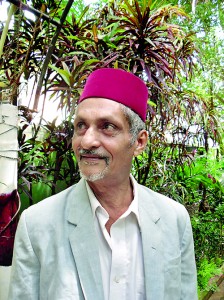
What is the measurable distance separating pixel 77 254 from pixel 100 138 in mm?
414

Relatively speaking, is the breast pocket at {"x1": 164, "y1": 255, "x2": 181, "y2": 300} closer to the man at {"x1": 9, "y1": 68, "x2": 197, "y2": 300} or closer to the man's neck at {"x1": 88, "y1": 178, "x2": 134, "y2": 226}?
the man at {"x1": 9, "y1": 68, "x2": 197, "y2": 300}

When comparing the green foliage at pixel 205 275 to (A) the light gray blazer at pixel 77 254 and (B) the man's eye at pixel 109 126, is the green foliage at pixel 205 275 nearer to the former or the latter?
(A) the light gray blazer at pixel 77 254

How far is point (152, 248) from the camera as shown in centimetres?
125

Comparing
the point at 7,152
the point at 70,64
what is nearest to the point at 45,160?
the point at 70,64

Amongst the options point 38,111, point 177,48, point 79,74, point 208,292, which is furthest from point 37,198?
point 208,292

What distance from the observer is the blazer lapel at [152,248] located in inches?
47.1

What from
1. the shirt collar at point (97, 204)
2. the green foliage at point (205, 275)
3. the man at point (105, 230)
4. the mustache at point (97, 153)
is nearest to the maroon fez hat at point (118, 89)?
the man at point (105, 230)

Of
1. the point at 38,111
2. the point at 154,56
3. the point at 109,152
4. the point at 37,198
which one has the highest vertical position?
the point at 154,56

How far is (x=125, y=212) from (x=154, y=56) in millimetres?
1407

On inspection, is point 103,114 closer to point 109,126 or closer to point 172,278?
point 109,126

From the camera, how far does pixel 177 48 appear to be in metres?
2.67

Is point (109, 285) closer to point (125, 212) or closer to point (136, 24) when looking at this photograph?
point (125, 212)

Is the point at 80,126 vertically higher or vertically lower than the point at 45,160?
higher

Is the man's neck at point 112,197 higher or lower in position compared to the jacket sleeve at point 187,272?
higher
